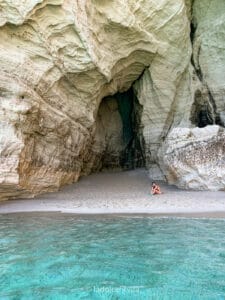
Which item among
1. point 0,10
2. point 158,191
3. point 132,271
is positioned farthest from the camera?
point 158,191

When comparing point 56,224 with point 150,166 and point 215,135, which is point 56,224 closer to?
point 215,135

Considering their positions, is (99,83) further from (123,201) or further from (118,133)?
(118,133)

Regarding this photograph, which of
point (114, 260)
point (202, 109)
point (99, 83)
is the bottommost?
point (114, 260)

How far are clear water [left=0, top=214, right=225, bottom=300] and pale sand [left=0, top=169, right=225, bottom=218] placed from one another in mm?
1862

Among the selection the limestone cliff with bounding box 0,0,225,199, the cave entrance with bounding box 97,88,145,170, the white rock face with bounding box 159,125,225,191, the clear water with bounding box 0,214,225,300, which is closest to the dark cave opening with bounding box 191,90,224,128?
the limestone cliff with bounding box 0,0,225,199

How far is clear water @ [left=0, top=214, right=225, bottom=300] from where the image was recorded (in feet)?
14.4

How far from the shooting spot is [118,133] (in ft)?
69.8

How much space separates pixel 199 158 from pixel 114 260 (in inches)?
365

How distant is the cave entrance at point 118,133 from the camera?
2033 cm

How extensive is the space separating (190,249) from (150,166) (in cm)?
1213

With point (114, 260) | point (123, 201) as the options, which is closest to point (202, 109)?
point (123, 201)

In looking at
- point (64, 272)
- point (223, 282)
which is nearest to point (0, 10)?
point (64, 272)

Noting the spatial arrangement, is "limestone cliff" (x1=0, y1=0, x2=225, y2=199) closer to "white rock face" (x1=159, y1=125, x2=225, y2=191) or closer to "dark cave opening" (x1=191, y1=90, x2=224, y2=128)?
"dark cave opening" (x1=191, y1=90, x2=224, y2=128)

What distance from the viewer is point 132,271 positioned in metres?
5.12
